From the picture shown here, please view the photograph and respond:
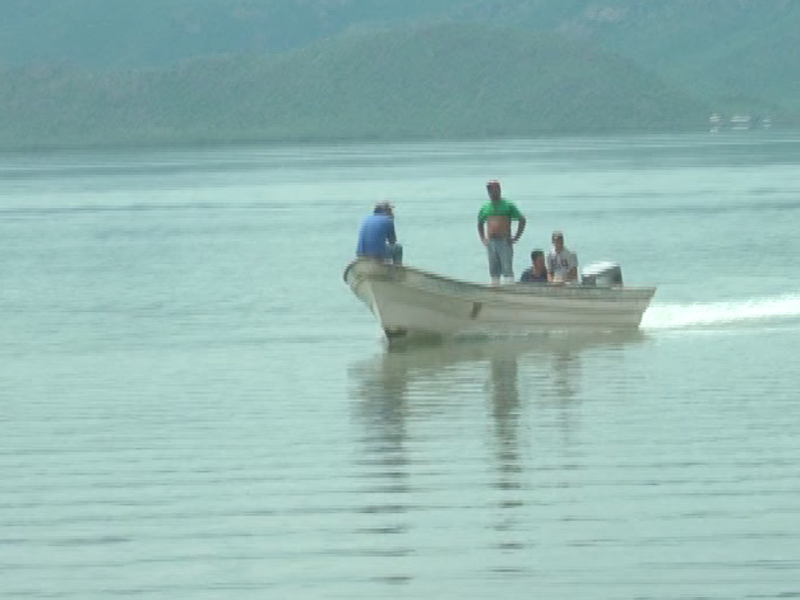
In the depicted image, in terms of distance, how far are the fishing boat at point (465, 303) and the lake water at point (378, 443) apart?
29 centimetres

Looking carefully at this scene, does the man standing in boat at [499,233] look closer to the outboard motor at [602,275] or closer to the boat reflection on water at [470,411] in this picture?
the outboard motor at [602,275]

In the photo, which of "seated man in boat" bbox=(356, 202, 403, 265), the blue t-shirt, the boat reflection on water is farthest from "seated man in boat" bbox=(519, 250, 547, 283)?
the blue t-shirt

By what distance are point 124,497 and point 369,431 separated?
3.91 meters

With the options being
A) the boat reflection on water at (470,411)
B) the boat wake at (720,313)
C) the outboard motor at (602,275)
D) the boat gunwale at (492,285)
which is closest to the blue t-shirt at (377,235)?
the boat gunwale at (492,285)

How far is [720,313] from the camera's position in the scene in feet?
109

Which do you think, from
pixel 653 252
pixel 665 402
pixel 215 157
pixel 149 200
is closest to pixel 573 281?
pixel 665 402

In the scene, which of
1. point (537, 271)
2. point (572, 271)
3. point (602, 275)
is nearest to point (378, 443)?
point (537, 271)

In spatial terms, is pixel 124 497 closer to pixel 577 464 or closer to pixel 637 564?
pixel 577 464

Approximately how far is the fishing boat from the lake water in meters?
0.29

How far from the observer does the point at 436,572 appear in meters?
14.6

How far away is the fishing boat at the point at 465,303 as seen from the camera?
27578mm

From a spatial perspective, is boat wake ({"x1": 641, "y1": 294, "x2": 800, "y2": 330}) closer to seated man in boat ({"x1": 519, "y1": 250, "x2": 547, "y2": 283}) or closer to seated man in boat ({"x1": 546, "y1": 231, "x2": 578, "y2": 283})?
seated man in boat ({"x1": 546, "y1": 231, "x2": 578, "y2": 283})

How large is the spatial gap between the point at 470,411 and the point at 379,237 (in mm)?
5517

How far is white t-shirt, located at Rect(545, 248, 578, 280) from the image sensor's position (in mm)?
28984
